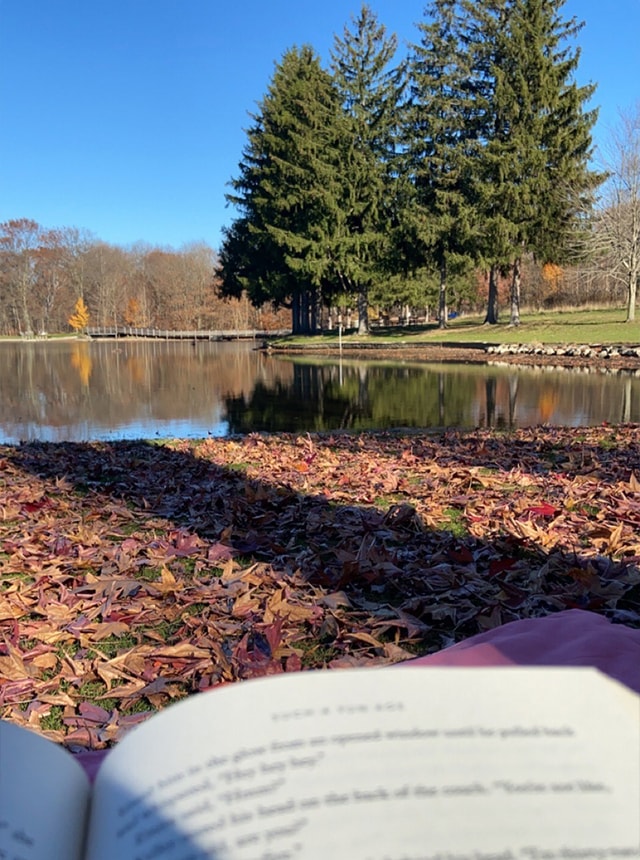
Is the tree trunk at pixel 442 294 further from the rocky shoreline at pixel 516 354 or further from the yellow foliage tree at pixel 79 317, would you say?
the yellow foliage tree at pixel 79 317

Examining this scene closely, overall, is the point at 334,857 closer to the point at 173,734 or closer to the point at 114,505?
the point at 173,734

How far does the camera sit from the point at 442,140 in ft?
108

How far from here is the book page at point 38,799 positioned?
0.66m

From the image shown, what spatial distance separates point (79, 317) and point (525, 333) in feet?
187

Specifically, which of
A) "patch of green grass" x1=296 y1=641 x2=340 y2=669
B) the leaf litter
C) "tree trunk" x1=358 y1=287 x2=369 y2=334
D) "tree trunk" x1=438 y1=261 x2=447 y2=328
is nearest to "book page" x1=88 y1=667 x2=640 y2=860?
the leaf litter

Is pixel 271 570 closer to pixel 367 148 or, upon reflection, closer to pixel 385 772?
pixel 385 772

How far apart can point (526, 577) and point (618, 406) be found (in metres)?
10.7

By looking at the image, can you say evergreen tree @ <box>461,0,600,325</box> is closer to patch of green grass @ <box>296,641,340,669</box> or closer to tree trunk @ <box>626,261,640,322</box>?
tree trunk @ <box>626,261,640,322</box>

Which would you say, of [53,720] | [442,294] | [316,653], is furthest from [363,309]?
[53,720]

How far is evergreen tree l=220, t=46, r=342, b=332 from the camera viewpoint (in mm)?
36281

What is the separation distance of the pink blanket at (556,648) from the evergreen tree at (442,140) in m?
32.0

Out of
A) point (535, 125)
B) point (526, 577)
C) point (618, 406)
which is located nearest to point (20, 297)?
point (535, 125)

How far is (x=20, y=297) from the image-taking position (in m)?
68.4

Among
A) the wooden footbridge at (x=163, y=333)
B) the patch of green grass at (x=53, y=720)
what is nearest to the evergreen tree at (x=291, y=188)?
the wooden footbridge at (x=163, y=333)
